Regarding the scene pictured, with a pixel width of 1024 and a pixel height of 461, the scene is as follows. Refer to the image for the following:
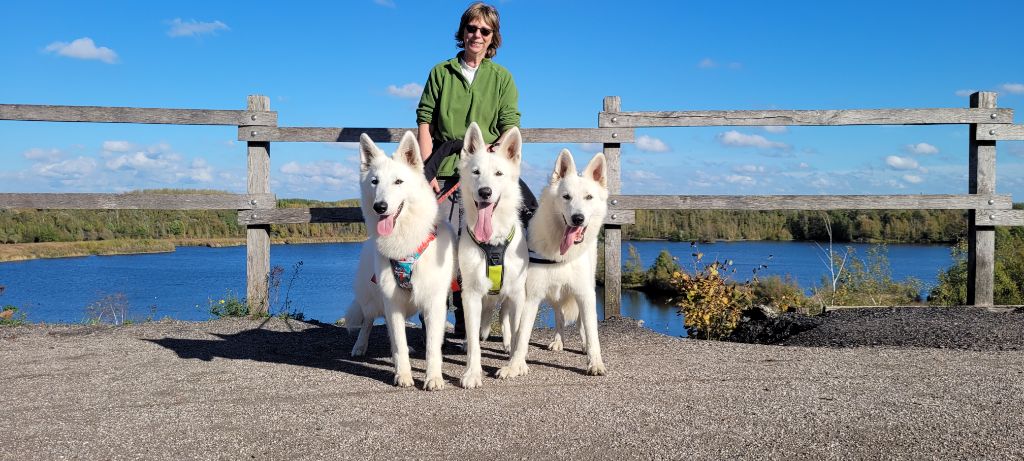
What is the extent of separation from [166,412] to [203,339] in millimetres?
2522

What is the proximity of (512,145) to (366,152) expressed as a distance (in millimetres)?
892

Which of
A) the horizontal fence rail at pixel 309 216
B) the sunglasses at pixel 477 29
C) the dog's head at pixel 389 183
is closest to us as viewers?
the dog's head at pixel 389 183

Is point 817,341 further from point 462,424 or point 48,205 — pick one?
point 48,205

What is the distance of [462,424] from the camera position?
129 inches

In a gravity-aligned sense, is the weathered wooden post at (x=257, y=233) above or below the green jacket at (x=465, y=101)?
below

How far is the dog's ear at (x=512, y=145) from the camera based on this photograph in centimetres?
412

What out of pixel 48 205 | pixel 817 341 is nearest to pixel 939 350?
pixel 817 341

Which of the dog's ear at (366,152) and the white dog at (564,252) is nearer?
the dog's ear at (366,152)

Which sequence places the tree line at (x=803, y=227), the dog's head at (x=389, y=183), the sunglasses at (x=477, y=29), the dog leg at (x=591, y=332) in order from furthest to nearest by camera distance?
1. the tree line at (x=803, y=227)
2. the sunglasses at (x=477, y=29)
3. the dog leg at (x=591, y=332)
4. the dog's head at (x=389, y=183)

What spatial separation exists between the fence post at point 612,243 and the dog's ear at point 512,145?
2.94 m

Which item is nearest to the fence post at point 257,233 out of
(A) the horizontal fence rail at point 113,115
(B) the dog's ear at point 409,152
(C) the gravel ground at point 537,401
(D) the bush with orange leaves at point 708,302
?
(A) the horizontal fence rail at point 113,115

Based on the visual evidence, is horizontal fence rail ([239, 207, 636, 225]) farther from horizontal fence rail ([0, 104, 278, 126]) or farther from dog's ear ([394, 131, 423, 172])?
Answer: dog's ear ([394, 131, 423, 172])

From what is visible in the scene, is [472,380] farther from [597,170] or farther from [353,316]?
[597,170]

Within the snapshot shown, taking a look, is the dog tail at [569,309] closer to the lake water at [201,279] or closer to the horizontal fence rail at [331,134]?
the lake water at [201,279]
